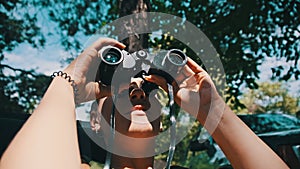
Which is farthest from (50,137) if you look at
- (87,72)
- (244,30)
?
(244,30)

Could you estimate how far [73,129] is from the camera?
0.73m

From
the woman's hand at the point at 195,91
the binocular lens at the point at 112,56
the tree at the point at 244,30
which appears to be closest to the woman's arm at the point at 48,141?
the binocular lens at the point at 112,56

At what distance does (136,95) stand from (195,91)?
0.21 meters

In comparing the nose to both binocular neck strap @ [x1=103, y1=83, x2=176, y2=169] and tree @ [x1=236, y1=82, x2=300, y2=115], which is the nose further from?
tree @ [x1=236, y1=82, x2=300, y2=115]

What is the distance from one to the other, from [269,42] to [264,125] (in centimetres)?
95

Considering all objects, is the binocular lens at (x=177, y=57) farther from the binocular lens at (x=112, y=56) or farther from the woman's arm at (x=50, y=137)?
the woman's arm at (x=50, y=137)

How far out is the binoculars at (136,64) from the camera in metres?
1.02

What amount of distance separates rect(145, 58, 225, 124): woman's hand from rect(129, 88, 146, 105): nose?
0.05 metres

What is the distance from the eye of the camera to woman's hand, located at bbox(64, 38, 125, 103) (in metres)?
0.93

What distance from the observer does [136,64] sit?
1.15 meters

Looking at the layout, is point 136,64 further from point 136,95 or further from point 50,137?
point 50,137

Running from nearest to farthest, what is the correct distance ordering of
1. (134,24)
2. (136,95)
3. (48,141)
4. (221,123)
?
(48,141), (221,123), (136,95), (134,24)

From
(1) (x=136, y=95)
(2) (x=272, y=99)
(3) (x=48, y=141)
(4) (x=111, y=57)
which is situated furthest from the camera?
(2) (x=272, y=99)

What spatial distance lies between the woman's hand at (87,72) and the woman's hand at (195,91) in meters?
0.17
